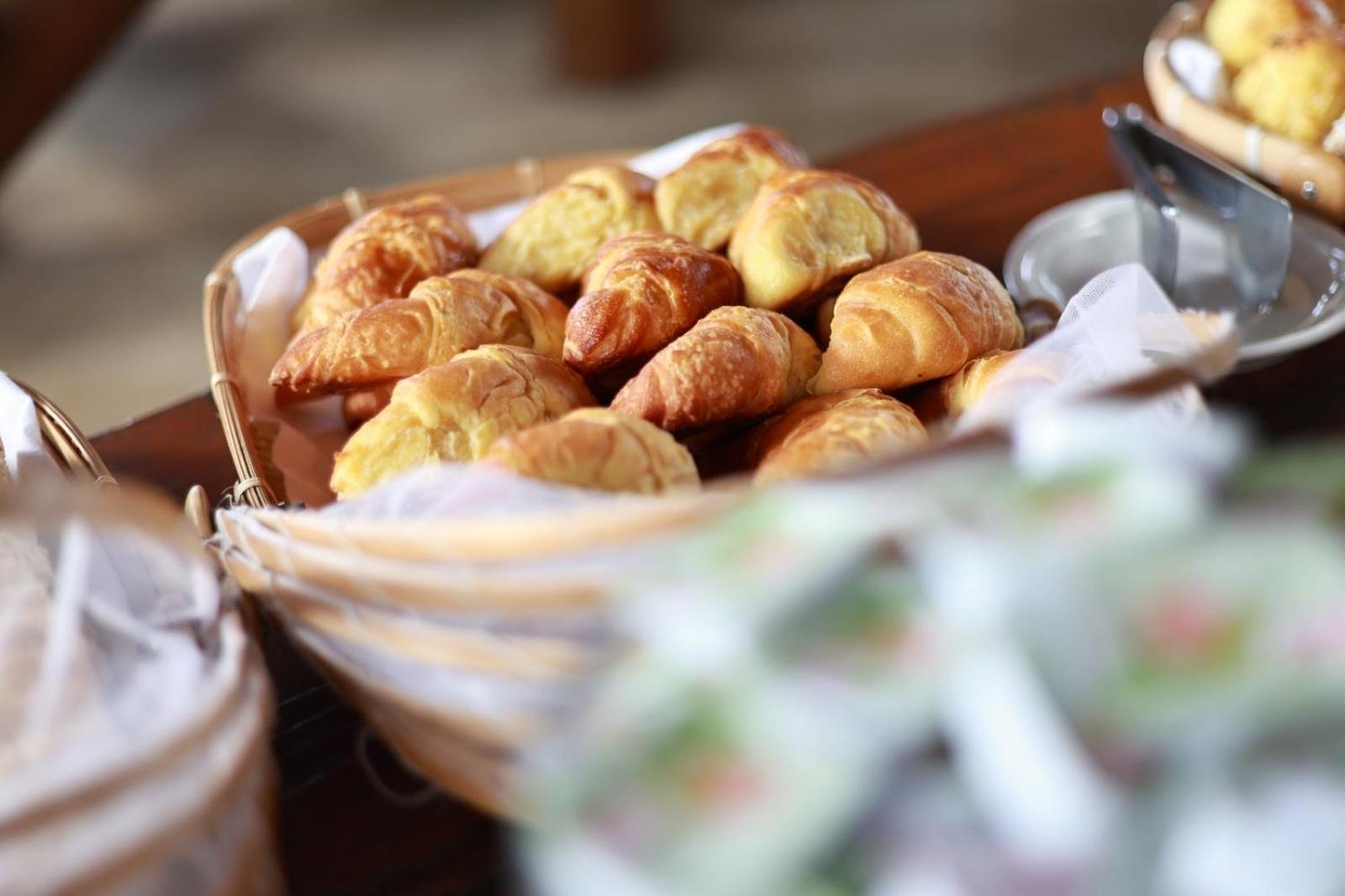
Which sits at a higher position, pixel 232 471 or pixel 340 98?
pixel 232 471

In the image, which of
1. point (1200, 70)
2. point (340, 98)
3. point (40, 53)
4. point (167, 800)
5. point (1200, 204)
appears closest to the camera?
point (167, 800)

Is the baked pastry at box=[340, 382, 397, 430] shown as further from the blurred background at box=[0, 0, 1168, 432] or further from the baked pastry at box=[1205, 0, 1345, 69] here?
the blurred background at box=[0, 0, 1168, 432]

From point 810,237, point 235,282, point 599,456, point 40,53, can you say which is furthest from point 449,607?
point 40,53

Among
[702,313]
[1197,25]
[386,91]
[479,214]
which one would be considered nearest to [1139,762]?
[702,313]

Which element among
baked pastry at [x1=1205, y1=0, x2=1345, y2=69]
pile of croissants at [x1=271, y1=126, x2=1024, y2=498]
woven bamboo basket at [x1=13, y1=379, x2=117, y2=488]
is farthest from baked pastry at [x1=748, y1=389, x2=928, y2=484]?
baked pastry at [x1=1205, y1=0, x2=1345, y2=69]

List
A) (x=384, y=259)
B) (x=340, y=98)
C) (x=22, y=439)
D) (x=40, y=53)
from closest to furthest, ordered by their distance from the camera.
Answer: (x=22, y=439)
(x=384, y=259)
(x=40, y=53)
(x=340, y=98)

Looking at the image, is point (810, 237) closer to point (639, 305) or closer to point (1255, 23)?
point (639, 305)

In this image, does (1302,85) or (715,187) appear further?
(1302,85)
